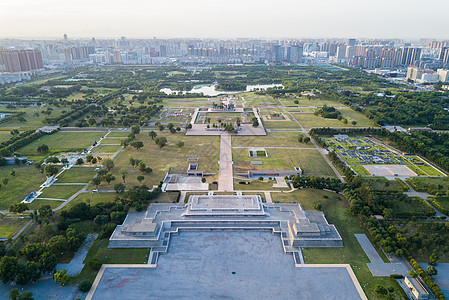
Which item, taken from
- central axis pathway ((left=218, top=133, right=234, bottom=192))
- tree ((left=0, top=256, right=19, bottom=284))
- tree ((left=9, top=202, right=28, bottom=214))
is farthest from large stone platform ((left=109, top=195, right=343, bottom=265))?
tree ((left=9, top=202, right=28, bottom=214))

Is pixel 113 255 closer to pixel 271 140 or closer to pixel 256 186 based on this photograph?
pixel 256 186

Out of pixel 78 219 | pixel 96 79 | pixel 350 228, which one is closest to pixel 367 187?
pixel 350 228

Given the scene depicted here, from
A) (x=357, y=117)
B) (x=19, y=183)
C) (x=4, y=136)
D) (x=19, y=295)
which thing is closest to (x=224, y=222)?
(x=19, y=295)

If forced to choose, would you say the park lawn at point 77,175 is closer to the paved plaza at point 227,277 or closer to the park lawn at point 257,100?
the paved plaza at point 227,277

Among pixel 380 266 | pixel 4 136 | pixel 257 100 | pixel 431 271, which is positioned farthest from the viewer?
pixel 257 100

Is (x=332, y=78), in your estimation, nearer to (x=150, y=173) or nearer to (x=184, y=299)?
(x=150, y=173)
